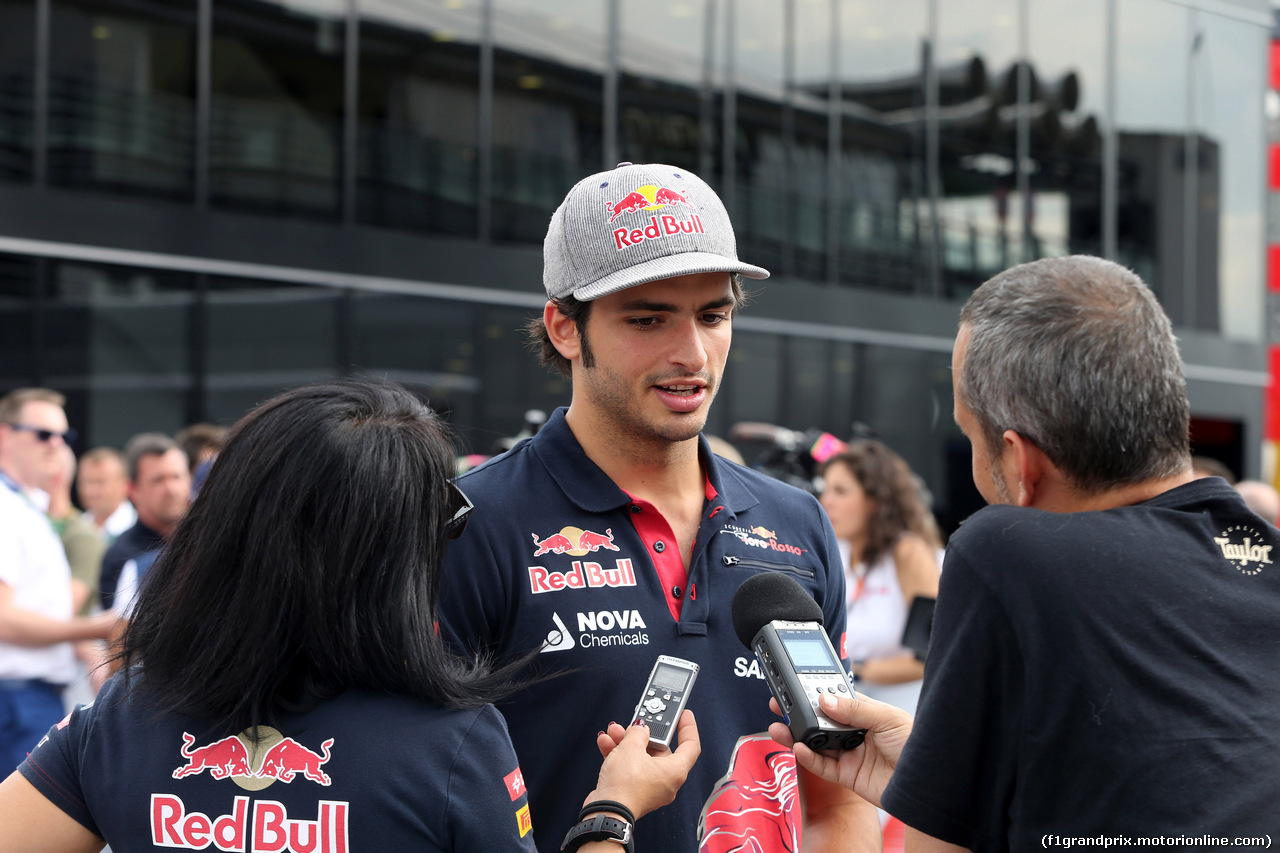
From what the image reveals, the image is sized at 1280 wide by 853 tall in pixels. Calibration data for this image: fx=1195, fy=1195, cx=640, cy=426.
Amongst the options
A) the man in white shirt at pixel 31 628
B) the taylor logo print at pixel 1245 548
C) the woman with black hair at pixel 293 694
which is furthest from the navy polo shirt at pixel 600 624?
the man in white shirt at pixel 31 628

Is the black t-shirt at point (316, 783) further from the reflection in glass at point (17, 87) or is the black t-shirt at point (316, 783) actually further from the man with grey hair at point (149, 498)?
the reflection in glass at point (17, 87)

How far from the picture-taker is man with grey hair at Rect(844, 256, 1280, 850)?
1.44 metres

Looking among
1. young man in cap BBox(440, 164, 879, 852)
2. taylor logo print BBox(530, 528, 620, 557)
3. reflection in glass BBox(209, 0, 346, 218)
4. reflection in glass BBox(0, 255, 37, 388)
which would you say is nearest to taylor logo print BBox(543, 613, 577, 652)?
young man in cap BBox(440, 164, 879, 852)

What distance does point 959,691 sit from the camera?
59.3 inches

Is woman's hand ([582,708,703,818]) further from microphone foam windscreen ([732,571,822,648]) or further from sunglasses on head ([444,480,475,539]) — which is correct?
sunglasses on head ([444,480,475,539])

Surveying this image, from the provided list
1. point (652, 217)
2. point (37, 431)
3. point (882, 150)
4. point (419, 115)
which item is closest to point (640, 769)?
point (652, 217)

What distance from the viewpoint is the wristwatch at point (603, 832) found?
5.70ft

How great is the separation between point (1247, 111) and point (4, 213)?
57.5 ft

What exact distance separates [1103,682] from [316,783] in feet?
3.24

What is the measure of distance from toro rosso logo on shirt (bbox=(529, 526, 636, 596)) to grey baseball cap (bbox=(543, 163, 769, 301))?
0.46m

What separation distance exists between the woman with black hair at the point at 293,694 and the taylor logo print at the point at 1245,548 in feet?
3.20

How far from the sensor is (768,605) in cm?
193

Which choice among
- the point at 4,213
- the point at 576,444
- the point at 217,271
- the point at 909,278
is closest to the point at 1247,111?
the point at 909,278

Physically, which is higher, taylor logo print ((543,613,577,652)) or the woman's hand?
taylor logo print ((543,613,577,652))
